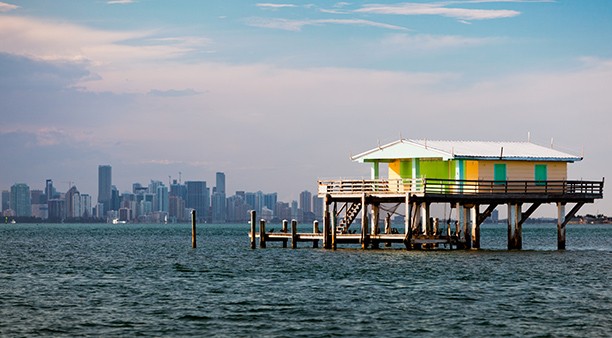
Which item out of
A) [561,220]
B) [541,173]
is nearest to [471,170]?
[541,173]

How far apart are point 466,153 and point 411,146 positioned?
12.2ft

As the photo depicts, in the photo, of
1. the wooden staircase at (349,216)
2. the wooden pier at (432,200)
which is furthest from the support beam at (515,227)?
the wooden staircase at (349,216)

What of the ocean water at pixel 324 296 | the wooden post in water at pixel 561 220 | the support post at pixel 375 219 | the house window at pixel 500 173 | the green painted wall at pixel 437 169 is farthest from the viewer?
the support post at pixel 375 219

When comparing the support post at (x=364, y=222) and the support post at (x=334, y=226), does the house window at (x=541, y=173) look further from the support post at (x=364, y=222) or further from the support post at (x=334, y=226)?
the support post at (x=334, y=226)

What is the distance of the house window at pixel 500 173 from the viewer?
63.5 meters

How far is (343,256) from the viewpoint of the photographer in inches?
2473

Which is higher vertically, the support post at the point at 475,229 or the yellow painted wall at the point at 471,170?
the yellow painted wall at the point at 471,170

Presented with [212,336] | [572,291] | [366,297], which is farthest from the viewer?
[572,291]

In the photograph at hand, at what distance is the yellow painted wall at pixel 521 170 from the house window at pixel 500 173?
18cm

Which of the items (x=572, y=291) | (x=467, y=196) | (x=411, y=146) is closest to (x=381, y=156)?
(x=411, y=146)

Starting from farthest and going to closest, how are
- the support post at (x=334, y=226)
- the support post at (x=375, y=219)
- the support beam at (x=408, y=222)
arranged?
the support post at (x=375, y=219) → the support post at (x=334, y=226) → the support beam at (x=408, y=222)

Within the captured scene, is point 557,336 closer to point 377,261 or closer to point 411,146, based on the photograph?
point 377,261

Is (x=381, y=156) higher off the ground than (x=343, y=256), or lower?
higher

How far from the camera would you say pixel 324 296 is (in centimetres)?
4319
